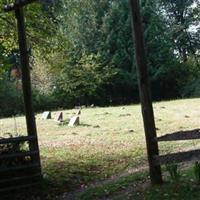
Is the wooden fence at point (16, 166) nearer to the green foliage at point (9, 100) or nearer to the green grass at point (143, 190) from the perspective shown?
the green grass at point (143, 190)

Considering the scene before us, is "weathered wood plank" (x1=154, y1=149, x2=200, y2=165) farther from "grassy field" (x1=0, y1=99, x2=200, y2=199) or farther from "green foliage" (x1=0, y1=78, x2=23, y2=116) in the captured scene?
"green foliage" (x1=0, y1=78, x2=23, y2=116)

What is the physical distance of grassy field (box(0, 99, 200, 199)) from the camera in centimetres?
1366

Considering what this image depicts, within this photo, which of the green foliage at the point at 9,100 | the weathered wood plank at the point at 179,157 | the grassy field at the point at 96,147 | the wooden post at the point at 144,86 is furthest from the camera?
the green foliage at the point at 9,100

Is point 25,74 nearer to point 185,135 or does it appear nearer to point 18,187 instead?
point 18,187

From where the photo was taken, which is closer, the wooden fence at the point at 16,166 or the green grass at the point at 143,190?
the green grass at the point at 143,190

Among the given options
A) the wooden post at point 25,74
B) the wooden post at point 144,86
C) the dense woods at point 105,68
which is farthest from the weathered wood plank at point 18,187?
the dense woods at point 105,68

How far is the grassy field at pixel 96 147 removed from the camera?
13.7 metres

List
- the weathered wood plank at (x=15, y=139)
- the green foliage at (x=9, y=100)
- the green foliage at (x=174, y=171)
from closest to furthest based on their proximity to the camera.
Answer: the green foliage at (x=174, y=171), the weathered wood plank at (x=15, y=139), the green foliage at (x=9, y=100)

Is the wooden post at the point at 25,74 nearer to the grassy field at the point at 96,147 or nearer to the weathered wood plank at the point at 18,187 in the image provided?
the weathered wood plank at the point at 18,187

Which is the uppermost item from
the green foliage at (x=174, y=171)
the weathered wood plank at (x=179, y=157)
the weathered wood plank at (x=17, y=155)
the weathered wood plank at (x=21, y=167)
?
the weathered wood plank at (x=17, y=155)

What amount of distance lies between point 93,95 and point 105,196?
41894mm

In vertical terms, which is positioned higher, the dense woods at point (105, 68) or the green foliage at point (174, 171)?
the dense woods at point (105, 68)

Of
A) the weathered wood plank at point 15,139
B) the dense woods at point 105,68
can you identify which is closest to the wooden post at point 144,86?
the weathered wood plank at point 15,139

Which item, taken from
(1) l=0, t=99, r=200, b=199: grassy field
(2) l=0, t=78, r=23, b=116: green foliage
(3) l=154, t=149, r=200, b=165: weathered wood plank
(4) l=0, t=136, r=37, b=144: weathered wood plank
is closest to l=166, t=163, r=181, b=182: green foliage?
(3) l=154, t=149, r=200, b=165: weathered wood plank
